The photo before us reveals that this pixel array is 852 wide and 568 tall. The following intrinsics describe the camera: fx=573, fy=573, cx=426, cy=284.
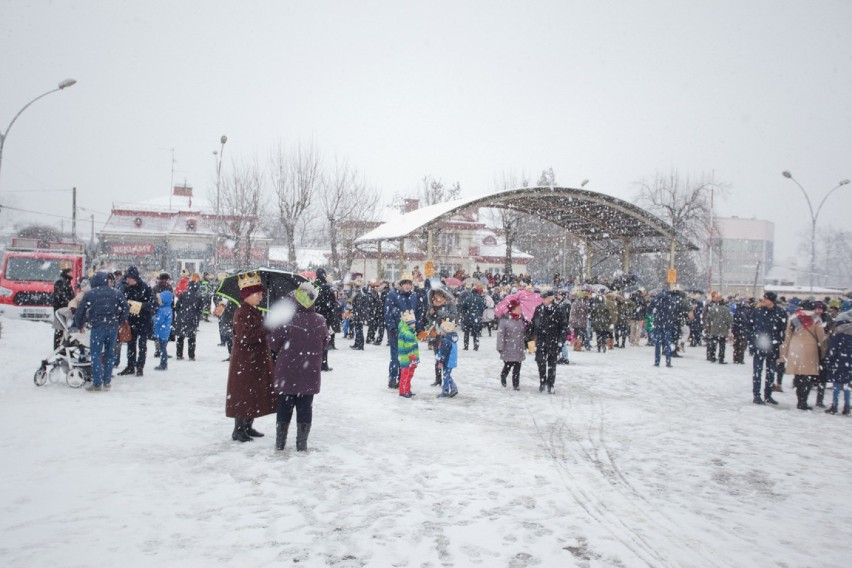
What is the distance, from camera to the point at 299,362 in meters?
6.06

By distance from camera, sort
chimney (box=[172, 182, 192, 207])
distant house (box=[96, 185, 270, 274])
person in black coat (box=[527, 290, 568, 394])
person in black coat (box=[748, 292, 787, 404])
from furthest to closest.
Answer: chimney (box=[172, 182, 192, 207]), distant house (box=[96, 185, 270, 274]), person in black coat (box=[527, 290, 568, 394]), person in black coat (box=[748, 292, 787, 404])

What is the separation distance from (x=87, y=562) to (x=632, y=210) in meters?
24.8

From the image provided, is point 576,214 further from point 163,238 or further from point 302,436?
point 163,238

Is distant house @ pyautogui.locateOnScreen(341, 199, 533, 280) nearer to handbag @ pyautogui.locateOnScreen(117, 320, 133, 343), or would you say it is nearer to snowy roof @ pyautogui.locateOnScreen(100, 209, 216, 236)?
snowy roof @ pyautogui.locateOnScreen(100, 209, 216, 236)

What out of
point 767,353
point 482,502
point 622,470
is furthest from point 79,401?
point 767,353

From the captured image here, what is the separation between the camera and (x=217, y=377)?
10992 millimetres

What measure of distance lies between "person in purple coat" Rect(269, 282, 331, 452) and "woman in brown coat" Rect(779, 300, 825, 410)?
8020 mm

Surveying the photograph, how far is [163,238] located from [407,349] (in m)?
44.4

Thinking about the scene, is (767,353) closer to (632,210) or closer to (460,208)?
(460,208)

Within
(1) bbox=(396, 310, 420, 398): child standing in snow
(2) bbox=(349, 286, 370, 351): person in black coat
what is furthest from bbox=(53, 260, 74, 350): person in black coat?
(1) bbox=(396, 310, 420, 398): child standing in snow

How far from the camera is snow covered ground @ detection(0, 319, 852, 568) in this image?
407 centimetres

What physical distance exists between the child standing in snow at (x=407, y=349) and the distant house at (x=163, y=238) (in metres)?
38.2

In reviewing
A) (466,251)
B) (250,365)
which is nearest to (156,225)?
(466,251)

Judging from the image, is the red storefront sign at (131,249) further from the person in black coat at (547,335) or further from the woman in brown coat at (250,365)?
the woman in brown coat at (250,365)
